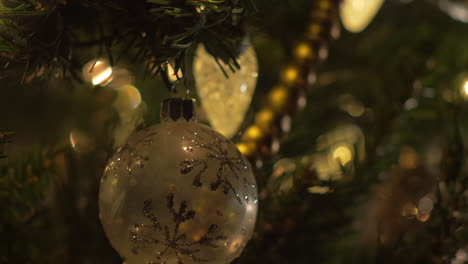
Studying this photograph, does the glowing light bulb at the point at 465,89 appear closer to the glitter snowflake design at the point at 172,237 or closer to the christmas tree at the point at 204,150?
the christmas tree at the point at 204,150

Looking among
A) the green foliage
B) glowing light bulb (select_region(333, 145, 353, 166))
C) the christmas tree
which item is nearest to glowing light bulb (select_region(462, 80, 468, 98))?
the christmas tree

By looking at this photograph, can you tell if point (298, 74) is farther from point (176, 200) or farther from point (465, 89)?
point (176, 200)

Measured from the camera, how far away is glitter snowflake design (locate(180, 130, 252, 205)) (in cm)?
33

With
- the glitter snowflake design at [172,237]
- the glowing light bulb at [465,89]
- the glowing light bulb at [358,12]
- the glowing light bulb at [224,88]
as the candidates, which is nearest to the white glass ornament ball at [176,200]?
the glitter snowflake design at [172,237]

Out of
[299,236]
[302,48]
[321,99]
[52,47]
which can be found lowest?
[321,99]

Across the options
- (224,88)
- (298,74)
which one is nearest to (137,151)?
(224,88)

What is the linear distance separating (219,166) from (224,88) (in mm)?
156

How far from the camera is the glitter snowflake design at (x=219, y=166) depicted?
1.07 ft

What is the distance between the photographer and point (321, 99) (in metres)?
0.90

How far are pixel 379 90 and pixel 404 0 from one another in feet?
1.56

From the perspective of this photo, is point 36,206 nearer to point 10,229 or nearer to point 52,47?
point 10,229

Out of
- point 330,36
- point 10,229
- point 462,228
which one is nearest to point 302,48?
point 330,36

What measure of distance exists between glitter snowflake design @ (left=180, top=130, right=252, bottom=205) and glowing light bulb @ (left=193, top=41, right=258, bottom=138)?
0.41 feet

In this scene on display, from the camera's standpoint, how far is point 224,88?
47 cm
